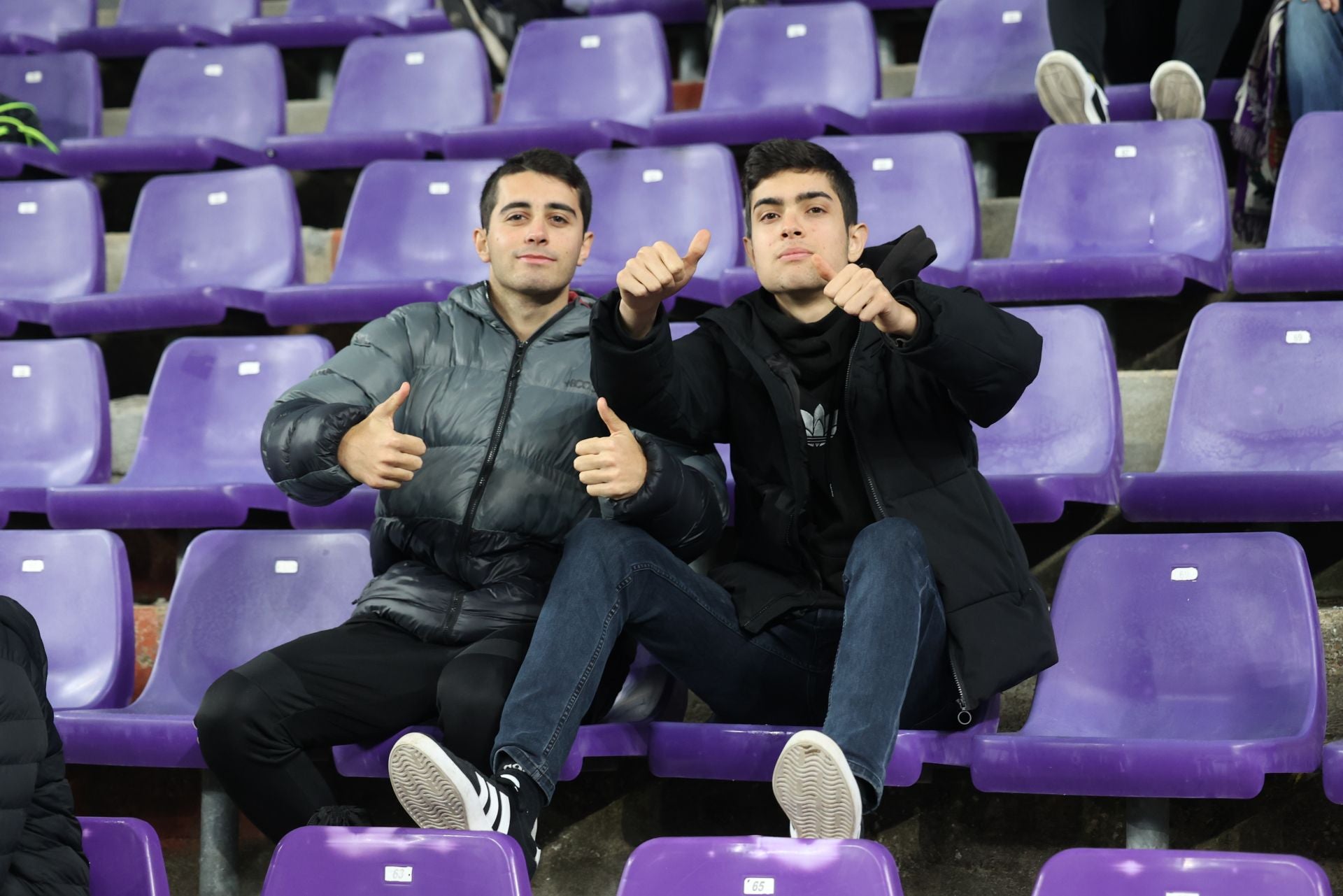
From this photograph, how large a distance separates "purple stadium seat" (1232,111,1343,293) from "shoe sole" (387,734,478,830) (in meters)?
1.47

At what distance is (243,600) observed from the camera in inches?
87.0

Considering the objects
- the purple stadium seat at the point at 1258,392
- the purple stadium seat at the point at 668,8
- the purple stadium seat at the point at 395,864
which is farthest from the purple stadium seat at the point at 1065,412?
the purple stadium seat at the point at 668,8

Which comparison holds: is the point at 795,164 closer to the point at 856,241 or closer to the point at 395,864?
the point at 856,241

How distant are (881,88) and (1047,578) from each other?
1.46m

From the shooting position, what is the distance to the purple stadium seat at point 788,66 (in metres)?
3.18

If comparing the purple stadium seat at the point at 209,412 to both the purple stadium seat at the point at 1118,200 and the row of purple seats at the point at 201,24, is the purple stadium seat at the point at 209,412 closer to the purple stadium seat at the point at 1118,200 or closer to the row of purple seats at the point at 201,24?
the purple stadium seat at the point at 1118,200

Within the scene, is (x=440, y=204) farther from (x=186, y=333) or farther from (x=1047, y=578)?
(x=1047, y=578)

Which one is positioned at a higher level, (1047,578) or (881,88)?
(881,88)

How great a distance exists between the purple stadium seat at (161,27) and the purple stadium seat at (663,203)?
1562 mm

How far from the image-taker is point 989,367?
170cm

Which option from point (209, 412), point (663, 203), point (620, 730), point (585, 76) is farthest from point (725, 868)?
point (585, 76)

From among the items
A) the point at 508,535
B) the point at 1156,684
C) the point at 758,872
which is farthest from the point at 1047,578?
the point at 758,872

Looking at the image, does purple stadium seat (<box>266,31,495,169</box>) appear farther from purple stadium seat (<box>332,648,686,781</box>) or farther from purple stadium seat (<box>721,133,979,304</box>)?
purple stadium seat (<box>332,648,686,781</box>)

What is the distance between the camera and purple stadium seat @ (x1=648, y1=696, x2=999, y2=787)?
167 centimetres
